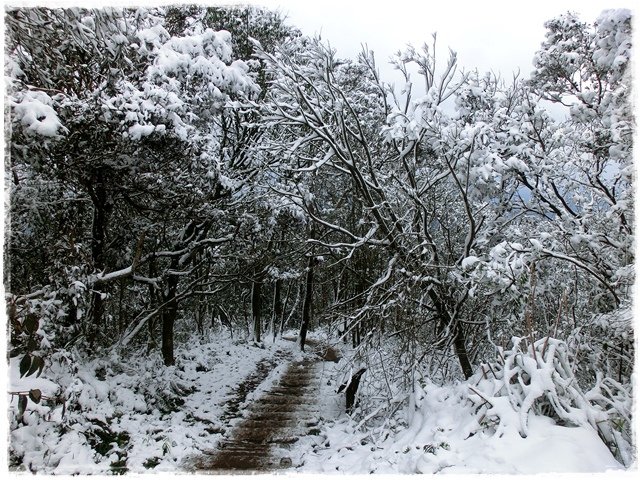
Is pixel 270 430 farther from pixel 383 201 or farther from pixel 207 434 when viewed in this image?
pixel 383 201

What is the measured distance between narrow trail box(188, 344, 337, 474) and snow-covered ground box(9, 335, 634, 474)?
0.79ft

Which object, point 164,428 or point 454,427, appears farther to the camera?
point 164,428

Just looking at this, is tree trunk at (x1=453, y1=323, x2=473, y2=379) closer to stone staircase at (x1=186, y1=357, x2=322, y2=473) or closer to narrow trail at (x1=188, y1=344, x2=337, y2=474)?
narrow trail at (x1=188, y1=344, x2=337, y2=474)

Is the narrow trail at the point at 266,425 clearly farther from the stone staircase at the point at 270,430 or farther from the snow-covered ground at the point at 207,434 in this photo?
the snow-covered ground at the point at 207,434

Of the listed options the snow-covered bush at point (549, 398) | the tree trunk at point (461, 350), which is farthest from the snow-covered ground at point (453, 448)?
the tree trunk at point (461, 350)

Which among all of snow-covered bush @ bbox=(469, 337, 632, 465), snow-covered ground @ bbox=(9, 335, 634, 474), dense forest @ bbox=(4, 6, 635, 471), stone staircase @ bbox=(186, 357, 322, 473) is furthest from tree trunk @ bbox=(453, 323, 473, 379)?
stone staircase @ bbox=(186, 357, 322, 473)

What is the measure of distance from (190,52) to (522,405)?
22.8 feet

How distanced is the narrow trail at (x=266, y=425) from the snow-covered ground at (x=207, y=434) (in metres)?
0.24

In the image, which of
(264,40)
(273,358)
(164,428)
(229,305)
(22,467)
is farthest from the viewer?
(229,305)

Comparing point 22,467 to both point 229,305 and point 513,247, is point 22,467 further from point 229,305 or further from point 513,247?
point 229,305

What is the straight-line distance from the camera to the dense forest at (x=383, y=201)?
15.3 ft

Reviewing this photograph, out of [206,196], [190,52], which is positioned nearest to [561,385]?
[206,196]

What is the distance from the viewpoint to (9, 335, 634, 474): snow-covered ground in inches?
152

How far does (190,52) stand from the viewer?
707 cm
